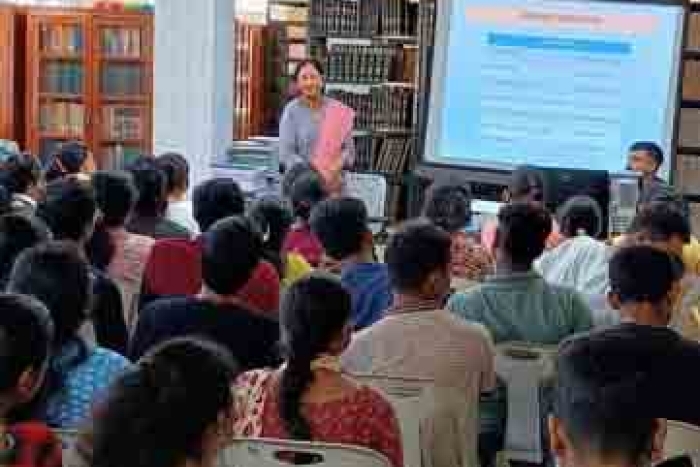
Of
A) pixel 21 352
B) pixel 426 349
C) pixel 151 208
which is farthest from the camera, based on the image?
pixel 151 208

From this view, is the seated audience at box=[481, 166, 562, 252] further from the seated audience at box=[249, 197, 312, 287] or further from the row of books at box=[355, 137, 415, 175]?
the row of books at box=[355, 137, 415, 175]

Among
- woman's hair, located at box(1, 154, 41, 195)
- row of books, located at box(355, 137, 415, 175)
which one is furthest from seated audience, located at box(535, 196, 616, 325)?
row of books, located at box(355, 137, 415, 175)

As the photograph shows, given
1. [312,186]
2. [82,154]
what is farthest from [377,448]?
[82,154]

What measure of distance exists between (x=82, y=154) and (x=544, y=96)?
11.1 feet

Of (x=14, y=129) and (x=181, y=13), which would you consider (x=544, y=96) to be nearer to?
(x=181, y=13)

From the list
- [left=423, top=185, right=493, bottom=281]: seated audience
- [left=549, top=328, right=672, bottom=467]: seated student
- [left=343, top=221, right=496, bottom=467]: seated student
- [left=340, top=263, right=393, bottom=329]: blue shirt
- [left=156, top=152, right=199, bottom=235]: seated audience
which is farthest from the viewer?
[left=156, top=152, right=199, bottom=235]: seated audience

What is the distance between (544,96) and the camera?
805cm

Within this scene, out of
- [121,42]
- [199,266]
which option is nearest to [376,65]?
[121,42]

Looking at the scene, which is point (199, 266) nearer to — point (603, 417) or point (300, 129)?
point (603, 417)

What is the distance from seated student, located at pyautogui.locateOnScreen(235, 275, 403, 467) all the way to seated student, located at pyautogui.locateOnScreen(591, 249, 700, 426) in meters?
0.56

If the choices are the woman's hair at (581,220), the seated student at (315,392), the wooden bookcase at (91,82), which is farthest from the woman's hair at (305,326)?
the wooden bookcase at (91,82)

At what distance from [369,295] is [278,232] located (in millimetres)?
560

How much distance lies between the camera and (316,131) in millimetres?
7543

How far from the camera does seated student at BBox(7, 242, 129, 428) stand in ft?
8.11
